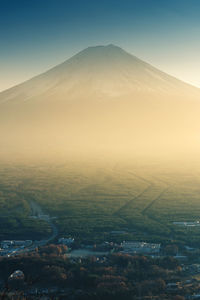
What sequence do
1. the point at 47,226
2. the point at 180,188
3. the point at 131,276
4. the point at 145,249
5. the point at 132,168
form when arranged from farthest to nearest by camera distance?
the point at 132,168
the point at 180,188
the point at 47,226
the point at 145,249
the point at 131,276

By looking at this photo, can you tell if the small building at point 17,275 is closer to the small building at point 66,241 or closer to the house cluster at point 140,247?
the small building at point 66,241

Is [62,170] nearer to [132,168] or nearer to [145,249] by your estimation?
[132,168]

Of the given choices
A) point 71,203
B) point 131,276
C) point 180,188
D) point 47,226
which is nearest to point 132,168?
point 180,188

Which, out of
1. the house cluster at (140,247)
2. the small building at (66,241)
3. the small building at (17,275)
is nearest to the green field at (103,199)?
the small building at (66,241)

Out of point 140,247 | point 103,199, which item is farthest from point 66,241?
point 103,199

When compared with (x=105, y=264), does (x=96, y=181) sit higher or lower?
higher

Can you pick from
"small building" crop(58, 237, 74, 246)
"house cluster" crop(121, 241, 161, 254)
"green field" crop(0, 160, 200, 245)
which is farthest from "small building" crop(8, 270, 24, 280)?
"green field" crop(0, 160, 200, 245)
